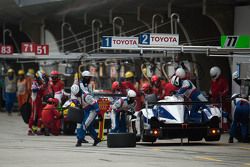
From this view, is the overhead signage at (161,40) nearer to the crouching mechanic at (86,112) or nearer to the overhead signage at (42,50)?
the crouching mechanic at (86,112)

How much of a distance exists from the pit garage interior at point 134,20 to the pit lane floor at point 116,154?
14.4 ft

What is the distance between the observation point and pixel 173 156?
716 inches

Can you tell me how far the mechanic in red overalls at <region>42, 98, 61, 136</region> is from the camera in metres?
25.7

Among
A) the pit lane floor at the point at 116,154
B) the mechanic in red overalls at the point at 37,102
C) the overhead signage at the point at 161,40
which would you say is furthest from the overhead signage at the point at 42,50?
the overhead signage at the point at 161,40

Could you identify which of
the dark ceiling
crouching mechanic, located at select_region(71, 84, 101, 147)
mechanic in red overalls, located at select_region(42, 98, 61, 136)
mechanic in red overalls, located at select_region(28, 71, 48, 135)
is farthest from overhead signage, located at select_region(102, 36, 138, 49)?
the dark ceiling

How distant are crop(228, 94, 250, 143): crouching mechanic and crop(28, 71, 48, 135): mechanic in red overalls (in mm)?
6034

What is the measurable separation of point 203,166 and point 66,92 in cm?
1167

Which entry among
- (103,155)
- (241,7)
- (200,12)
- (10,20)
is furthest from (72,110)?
(10,20)

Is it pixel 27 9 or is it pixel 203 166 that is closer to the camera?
pixel 203 166

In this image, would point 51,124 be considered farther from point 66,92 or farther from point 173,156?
point 173,156

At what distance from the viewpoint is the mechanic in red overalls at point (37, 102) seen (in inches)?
1024

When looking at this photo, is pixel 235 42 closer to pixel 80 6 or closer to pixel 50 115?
pixel 50 115

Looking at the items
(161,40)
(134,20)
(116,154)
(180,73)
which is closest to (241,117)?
(180,73)

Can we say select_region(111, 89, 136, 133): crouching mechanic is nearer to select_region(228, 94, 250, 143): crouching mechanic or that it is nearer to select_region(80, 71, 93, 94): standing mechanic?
select_region(80, 71, 93, 94): standing mechanic
